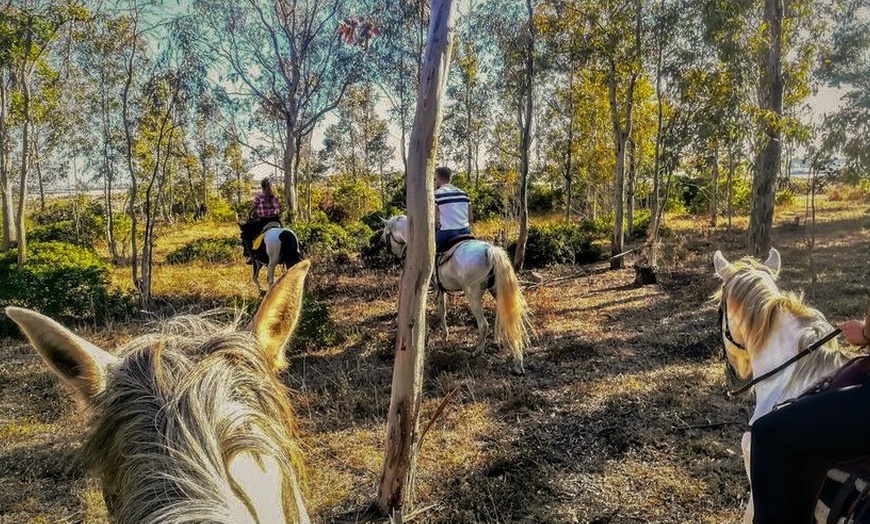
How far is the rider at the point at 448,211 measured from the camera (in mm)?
6867

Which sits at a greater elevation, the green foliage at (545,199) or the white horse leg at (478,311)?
the green foliage at (545,199)

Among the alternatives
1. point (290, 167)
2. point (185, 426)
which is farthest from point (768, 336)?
point (290, 167)

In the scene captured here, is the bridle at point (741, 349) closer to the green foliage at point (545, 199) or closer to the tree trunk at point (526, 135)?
the tree trunk at point (526, 135)

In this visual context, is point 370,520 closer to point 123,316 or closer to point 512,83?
point 123,316

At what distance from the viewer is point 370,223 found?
782 inches

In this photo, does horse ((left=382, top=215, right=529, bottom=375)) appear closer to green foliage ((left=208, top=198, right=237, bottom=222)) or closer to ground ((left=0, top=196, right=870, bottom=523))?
ground ((left=0, top=196, right=870, bottom=523))

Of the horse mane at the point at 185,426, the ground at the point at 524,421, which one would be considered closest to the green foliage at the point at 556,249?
the ground at the point at 524,421

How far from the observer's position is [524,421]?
4.95 metres

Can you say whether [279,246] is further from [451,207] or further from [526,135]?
[526,135]

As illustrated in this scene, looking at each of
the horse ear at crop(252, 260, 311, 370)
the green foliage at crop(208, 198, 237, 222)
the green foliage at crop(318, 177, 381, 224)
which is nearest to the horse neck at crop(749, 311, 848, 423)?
the horse ear at crop(252, 260, 311, 370)

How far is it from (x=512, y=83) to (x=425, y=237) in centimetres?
1271

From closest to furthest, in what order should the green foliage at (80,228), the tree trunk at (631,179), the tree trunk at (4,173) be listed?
the tree trunk at (631,179) → the tree trunk at (4,173) → the green foliage at (80,228)

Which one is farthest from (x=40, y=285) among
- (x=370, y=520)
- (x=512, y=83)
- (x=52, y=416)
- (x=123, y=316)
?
(x=512, y=83)

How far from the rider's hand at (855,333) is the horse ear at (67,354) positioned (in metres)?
2.44
